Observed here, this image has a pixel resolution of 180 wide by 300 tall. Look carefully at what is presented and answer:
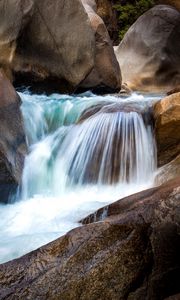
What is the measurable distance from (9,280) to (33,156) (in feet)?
15.5

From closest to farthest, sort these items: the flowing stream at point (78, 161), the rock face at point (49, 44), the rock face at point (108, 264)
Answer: the rock face at point (108, 264)
the flowing stream at point (78, 161)
the rock face at point (49, 44)

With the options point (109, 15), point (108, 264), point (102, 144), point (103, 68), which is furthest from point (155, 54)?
point (108, 264)

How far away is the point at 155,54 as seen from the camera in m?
15.3

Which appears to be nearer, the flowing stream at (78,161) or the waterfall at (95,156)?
the flowing stream at (78,161)

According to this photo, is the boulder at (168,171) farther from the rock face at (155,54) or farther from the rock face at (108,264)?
the rock face at (155,54)

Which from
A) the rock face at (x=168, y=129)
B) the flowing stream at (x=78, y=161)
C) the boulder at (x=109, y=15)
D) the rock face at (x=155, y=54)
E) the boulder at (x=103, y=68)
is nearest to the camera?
the flowing stream at (x=78, y=161)

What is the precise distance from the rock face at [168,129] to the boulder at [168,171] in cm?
19

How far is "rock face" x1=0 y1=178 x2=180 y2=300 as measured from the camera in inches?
131

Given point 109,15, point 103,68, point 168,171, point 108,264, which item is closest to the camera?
point 108,264

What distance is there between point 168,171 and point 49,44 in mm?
4922

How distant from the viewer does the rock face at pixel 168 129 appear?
7.55 meters

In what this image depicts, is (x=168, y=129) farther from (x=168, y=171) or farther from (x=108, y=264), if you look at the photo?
(x=108, y=264)

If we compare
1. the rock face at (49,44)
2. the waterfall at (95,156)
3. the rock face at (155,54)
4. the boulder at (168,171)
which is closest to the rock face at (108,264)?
the boulder at (168,171)

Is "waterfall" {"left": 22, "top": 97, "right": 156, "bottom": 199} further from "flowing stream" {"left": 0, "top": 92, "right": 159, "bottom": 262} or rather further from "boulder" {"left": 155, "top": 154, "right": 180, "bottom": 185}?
"boulder" {"left": 155, "top": 154, "right": 180, "bottom": 185}
